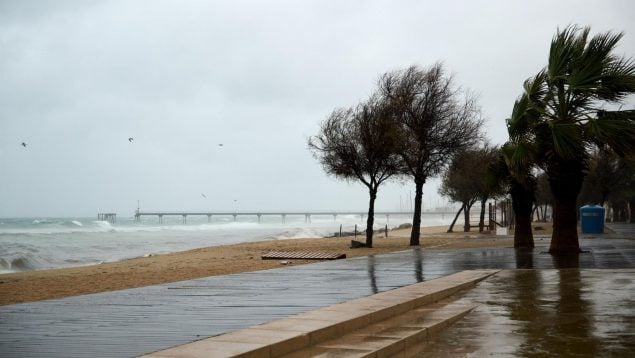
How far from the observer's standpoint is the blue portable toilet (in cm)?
3369

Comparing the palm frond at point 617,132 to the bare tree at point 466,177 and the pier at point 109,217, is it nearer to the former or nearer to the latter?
the bare tree at point 466,177

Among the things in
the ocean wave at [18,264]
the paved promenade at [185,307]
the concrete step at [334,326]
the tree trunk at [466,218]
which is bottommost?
the ocean wave at [18,264]

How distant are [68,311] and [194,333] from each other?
113 inches

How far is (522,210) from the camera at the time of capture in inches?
841

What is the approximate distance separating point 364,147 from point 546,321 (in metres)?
22.0

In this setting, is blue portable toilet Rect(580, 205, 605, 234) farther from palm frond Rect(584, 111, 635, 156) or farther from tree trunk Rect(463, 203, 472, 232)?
palm frond Rect(584, 111, 635, 156)

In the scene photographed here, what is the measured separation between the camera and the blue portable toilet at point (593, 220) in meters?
33.7

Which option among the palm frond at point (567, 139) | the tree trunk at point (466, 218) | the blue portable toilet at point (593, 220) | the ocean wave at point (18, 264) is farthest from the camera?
the tree trunk at point (466, 218)

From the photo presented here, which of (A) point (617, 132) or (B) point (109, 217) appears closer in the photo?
(A) point (617, 132)

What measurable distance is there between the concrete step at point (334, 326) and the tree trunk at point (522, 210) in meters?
12.0

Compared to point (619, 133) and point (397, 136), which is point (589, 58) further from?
point (397, 136)

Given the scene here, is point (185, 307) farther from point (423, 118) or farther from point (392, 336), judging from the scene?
point (423, 118)

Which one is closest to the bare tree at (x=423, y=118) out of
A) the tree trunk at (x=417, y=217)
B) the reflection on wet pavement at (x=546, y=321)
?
the tree trunk at (x=417, y=217)

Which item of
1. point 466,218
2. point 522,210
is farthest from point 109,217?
point 522,210
